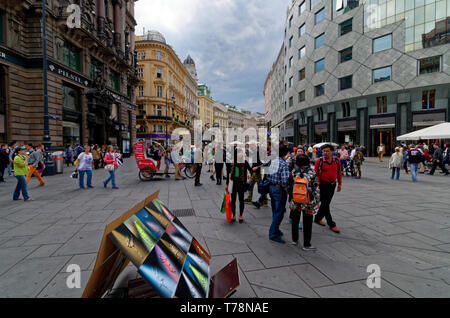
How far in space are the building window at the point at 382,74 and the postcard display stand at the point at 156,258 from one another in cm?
3196

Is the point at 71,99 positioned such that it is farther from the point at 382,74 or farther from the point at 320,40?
the point at 382,74

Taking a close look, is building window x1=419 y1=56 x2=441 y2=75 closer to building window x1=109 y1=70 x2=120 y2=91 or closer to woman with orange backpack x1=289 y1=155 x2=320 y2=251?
woman with orange backpack x1=289 y1=155 x2=320 y2=251

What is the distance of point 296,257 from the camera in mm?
3570

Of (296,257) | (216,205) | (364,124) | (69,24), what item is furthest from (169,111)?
(296,257)

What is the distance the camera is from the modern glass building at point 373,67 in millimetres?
23359

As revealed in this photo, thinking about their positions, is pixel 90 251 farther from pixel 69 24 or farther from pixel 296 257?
pixel 69 24

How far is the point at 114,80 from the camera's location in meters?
29.6

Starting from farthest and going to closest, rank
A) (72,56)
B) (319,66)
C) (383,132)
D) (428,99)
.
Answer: (319,66), (383,132), (428,99), (72,56)

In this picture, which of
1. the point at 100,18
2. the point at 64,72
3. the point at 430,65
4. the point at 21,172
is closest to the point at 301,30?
the point at 430,65

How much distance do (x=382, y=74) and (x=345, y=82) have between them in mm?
4523

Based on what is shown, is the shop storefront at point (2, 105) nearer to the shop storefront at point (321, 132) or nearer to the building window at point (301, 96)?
the shop storefront at point (321, 132)

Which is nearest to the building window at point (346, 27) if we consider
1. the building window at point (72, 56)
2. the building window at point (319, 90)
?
the building window at point (319, 90)

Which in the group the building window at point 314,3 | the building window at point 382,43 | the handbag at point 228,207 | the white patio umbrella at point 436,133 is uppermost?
the building window at point 314,3

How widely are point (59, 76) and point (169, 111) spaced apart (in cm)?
3575
